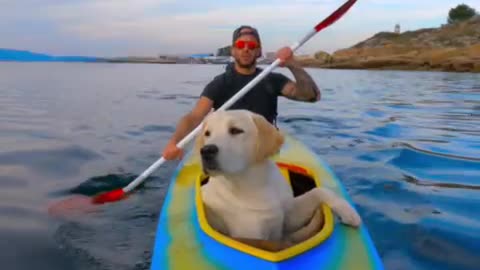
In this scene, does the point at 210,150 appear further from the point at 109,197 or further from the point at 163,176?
the point at 163,176

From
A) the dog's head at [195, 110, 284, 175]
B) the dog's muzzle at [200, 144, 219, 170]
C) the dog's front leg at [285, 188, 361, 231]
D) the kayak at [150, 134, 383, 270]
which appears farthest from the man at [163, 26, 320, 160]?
the dog's muzzle at [200, 144, 219, 170]

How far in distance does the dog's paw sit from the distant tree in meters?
109

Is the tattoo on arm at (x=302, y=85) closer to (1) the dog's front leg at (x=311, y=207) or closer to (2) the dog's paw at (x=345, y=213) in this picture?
(1) the dog's front leg at (x=311, y=207)

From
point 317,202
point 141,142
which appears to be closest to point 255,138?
point 317,202

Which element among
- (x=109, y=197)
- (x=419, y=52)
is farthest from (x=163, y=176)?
(x=419, y=52)

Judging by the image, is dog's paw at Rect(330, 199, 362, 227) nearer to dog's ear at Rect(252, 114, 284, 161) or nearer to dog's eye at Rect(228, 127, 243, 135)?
dog's ear at Rect(252, 114, 284, 161)

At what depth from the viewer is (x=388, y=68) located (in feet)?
204

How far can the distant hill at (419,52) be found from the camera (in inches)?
2167

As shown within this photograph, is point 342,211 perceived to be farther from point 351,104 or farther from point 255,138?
point 351,104

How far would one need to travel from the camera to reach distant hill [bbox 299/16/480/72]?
55031 millimetres

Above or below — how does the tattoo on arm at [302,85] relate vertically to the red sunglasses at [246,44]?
below

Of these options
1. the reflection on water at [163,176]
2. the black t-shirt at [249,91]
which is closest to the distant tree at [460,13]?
the reflection on water at [163,176]

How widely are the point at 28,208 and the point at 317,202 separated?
14.6 feet

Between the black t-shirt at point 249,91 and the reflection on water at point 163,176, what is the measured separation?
69.7 inches
